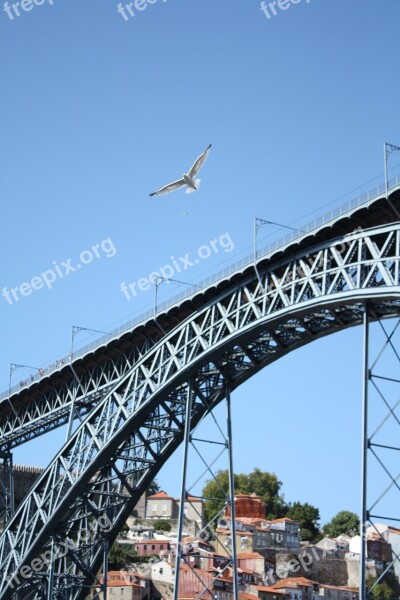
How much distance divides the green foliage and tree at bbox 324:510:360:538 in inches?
775

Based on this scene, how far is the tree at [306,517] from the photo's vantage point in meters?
114

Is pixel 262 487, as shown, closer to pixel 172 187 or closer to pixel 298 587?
pixel 298 587

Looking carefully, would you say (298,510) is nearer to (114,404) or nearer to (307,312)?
(114,404)

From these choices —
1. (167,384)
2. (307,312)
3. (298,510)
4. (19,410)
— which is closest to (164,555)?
(298,510)

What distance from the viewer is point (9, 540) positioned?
168 feet

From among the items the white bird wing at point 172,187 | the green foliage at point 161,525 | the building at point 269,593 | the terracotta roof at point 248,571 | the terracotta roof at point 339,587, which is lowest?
the building at point 269,593

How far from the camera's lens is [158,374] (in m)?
45.1

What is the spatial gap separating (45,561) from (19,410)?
1034 cm

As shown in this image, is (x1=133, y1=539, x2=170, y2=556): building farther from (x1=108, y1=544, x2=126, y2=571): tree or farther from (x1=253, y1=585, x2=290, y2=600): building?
(x1=253, y1=585, x2=290, y2=600): building

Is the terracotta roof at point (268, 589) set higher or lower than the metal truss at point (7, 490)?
lower

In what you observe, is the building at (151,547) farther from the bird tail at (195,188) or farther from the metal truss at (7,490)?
the bird tail at (195,188)

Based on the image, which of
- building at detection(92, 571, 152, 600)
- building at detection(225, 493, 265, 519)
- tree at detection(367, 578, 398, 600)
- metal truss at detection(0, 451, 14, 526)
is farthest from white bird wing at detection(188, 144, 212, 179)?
building at detection(225, 493, 265, 519)

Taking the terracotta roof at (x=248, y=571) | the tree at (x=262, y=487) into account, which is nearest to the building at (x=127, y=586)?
the terracotta roof at (x=248, y=571)

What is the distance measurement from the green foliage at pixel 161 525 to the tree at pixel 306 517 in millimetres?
14184
